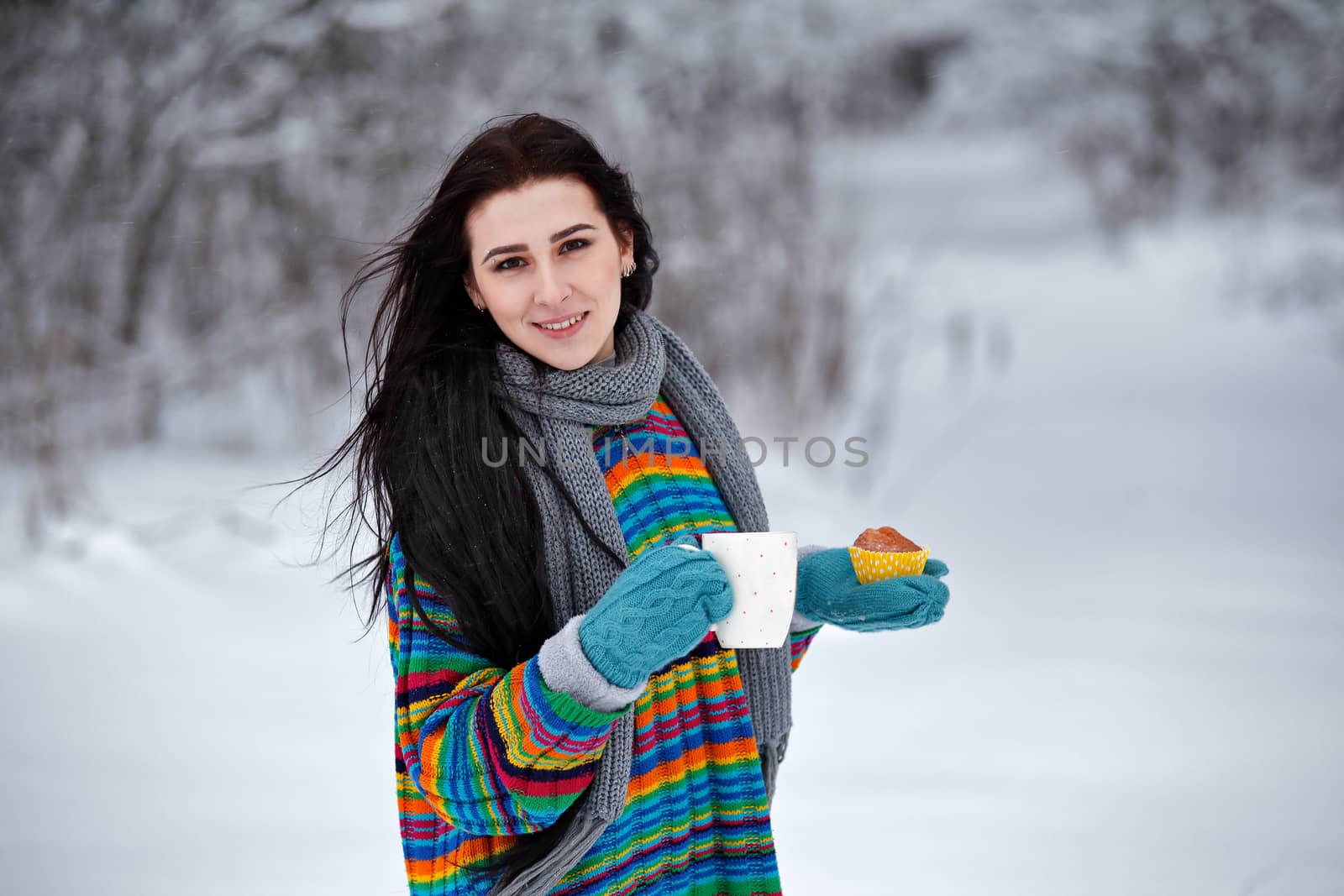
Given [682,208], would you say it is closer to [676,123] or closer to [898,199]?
[676,123]

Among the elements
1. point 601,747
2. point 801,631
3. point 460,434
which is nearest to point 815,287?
point 801,631

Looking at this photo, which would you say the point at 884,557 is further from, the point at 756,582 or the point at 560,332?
the point at 560,332

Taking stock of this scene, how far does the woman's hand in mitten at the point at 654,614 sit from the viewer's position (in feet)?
3.61

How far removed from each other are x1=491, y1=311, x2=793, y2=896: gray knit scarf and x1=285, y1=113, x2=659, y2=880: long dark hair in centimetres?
2

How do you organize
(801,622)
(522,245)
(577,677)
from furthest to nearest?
(801,622), (522,245), (577,677)

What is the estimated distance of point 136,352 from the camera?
586 centimetres

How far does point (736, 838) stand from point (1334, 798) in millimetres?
2430

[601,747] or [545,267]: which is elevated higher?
[545,267]

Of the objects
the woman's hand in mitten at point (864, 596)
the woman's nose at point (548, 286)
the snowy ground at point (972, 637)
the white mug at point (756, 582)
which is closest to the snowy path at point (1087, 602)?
the snowy ground at point (972, 637)

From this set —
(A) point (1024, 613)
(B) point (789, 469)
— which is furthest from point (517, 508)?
(B) point (789, 469)

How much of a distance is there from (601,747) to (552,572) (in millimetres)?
231

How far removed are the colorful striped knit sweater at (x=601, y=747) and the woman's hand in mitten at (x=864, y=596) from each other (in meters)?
0.19

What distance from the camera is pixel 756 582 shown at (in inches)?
49.1

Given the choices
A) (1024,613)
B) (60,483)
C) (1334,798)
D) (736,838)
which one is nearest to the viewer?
(736,838)
